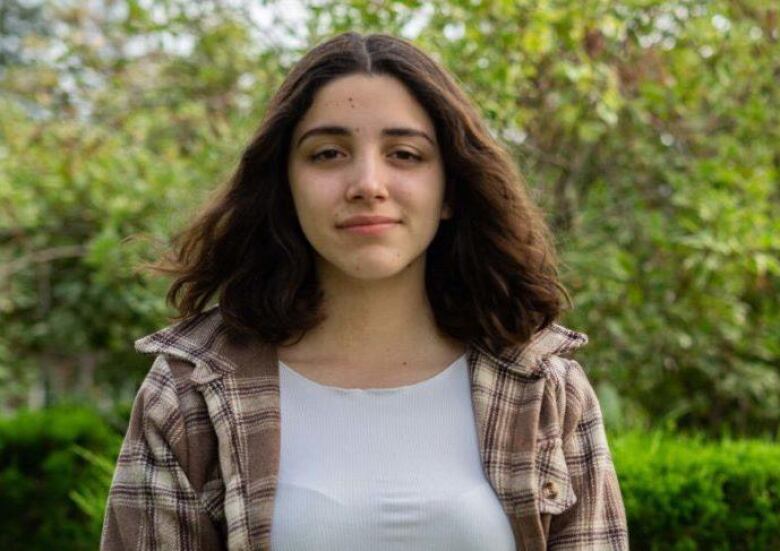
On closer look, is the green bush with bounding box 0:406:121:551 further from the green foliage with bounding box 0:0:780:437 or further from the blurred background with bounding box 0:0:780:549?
the green foliage with bounding box 0:0:780:437

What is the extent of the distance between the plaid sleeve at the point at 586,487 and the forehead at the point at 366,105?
0.58 meters

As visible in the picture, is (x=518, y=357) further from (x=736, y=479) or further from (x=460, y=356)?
(x=736, y=479)

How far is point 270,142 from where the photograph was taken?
7.80ft

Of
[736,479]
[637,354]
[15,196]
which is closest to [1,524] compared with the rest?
[15,196]

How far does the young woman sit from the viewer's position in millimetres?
2213

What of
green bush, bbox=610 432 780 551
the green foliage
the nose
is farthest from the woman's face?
the green foliage

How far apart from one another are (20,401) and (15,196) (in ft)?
12.6

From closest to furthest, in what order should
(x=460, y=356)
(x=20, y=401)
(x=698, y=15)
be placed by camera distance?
(x=460, y=356)
(x=698, y=15)
(x=20, y=401)

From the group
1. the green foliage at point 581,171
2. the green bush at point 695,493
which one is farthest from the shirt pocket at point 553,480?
the green foliage at point 581,171

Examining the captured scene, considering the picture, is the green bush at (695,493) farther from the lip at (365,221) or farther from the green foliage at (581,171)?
the lip at (365,221)

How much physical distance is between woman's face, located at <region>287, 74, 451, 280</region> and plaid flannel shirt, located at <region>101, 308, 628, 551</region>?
257mm

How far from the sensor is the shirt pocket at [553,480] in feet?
7.41

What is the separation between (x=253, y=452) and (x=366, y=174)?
518 mm

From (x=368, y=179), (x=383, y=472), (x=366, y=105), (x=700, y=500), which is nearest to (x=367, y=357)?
(x=383, y=472)
